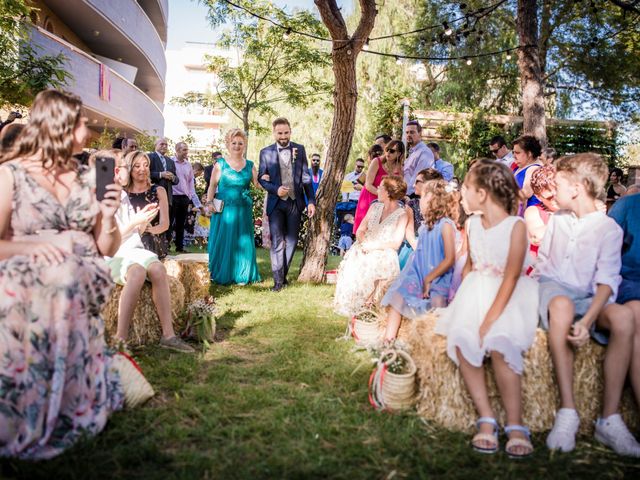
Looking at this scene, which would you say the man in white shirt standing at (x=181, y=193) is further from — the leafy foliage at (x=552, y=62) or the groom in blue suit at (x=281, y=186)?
the leafy foliage at (x=552, y=62)

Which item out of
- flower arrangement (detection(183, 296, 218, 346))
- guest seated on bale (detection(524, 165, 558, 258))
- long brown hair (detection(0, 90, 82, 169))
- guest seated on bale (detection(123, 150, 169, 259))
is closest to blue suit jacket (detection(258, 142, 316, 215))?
guest seated on bale (detection(123, 150, 169, 259))

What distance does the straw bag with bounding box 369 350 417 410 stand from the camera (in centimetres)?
341

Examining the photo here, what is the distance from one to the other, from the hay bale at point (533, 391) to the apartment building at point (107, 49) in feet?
41.4

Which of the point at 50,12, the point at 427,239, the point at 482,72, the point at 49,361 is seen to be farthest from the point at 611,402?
the point at 482,72

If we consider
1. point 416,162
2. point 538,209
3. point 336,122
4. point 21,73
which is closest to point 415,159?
point 416,162

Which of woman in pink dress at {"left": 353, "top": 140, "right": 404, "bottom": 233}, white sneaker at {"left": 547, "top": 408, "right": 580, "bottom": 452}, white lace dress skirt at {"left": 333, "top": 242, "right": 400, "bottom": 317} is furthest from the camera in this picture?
woman in pink dress at {"left": 353, "top": 140, "right": 404, "bottom": 233}

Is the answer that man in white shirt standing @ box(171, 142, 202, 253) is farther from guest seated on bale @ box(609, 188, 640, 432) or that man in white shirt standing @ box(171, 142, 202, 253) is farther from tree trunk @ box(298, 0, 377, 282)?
guest seated on bale @ box(609, 188, 640, 432)

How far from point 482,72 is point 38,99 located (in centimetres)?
2164

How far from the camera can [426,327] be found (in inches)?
138

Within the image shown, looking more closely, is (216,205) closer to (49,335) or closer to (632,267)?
(49,335)

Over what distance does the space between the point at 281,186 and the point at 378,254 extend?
226 centimetres

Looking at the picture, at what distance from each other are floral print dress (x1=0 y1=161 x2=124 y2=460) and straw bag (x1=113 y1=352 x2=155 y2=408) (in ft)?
0.81

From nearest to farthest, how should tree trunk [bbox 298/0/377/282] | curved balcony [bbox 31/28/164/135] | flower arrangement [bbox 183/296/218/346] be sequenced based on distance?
1. flower arrangement [bbox 183/296/218/346]
2. tree trunk [bbox 298/0/377/282]
3. curved balcony [bbox 31/28/164/135]

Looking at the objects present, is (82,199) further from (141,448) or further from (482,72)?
(482,72)
